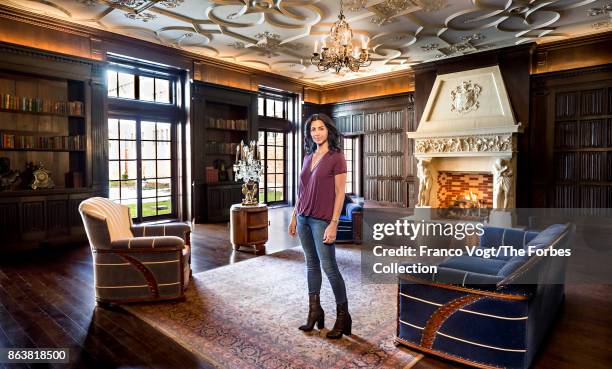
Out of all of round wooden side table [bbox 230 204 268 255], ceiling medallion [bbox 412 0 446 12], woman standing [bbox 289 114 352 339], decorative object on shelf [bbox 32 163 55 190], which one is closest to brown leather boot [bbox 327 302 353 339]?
woman standing [bbox 289 114 352 339]

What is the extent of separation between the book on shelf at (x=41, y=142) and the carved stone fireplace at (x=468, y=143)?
5.77 metres

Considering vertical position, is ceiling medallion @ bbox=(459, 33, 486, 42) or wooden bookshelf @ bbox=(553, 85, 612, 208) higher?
ceiling medallion @ bbox=(459, 33, 486, 42)

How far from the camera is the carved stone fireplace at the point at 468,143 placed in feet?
20.6

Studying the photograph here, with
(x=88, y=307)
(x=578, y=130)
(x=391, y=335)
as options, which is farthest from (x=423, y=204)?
(x=88, y=307)

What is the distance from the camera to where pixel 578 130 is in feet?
20.2

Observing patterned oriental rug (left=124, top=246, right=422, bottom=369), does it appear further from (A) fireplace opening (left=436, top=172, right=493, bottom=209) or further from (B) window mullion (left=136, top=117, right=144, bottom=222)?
(A) fireplace opening (left=436, top=172, right=493, bottom=209)

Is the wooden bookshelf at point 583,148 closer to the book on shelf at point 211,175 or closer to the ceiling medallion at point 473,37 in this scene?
the ceiling medallion at point 473,37

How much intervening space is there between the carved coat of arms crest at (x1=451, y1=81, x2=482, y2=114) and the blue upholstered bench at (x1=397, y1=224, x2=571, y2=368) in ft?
15.2

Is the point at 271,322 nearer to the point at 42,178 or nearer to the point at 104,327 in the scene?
the point at 104,327

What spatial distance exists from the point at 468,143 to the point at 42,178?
6.81m

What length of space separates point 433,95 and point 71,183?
6483 mm

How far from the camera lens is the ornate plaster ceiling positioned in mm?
4992

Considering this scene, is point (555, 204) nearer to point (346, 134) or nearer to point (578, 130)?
point (578, 130)

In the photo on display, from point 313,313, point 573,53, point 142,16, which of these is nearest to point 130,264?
point 313,313
